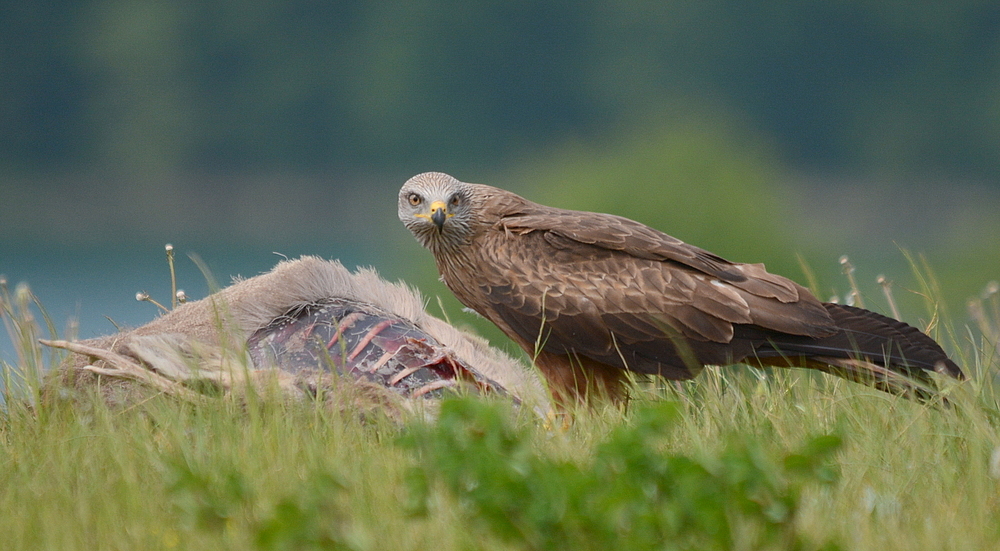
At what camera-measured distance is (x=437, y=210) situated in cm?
512

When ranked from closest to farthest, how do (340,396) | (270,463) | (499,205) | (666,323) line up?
(270,463), (340,396), (666,323), (499,205)

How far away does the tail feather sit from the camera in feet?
13.4

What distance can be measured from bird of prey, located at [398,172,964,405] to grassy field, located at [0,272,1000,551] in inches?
10.0

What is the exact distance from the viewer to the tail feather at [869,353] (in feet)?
13.4

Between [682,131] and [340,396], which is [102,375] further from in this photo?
[682,131]

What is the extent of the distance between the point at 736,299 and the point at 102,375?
2705 mm

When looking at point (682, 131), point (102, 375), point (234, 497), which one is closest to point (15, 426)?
point (102, 375)

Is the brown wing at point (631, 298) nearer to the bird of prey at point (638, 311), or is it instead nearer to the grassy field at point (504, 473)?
the bird of prey at point (638, 311)

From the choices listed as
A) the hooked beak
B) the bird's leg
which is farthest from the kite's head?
the bird's leg

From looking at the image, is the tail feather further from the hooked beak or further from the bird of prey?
the hooked beak

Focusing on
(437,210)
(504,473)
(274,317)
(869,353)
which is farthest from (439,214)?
(504,473)

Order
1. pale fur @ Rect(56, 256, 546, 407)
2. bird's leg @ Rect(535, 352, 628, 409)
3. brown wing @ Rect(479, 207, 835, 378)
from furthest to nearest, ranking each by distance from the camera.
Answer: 1. bird's leg @ Rect(535, 352, 628, 409)
2. brown wing @ Rect(479, 207, 835, 378)
3. pale fur @ Rect(56, 256, 546, 407)

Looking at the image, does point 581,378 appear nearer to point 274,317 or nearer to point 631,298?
point 631,298

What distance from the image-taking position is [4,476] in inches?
126
